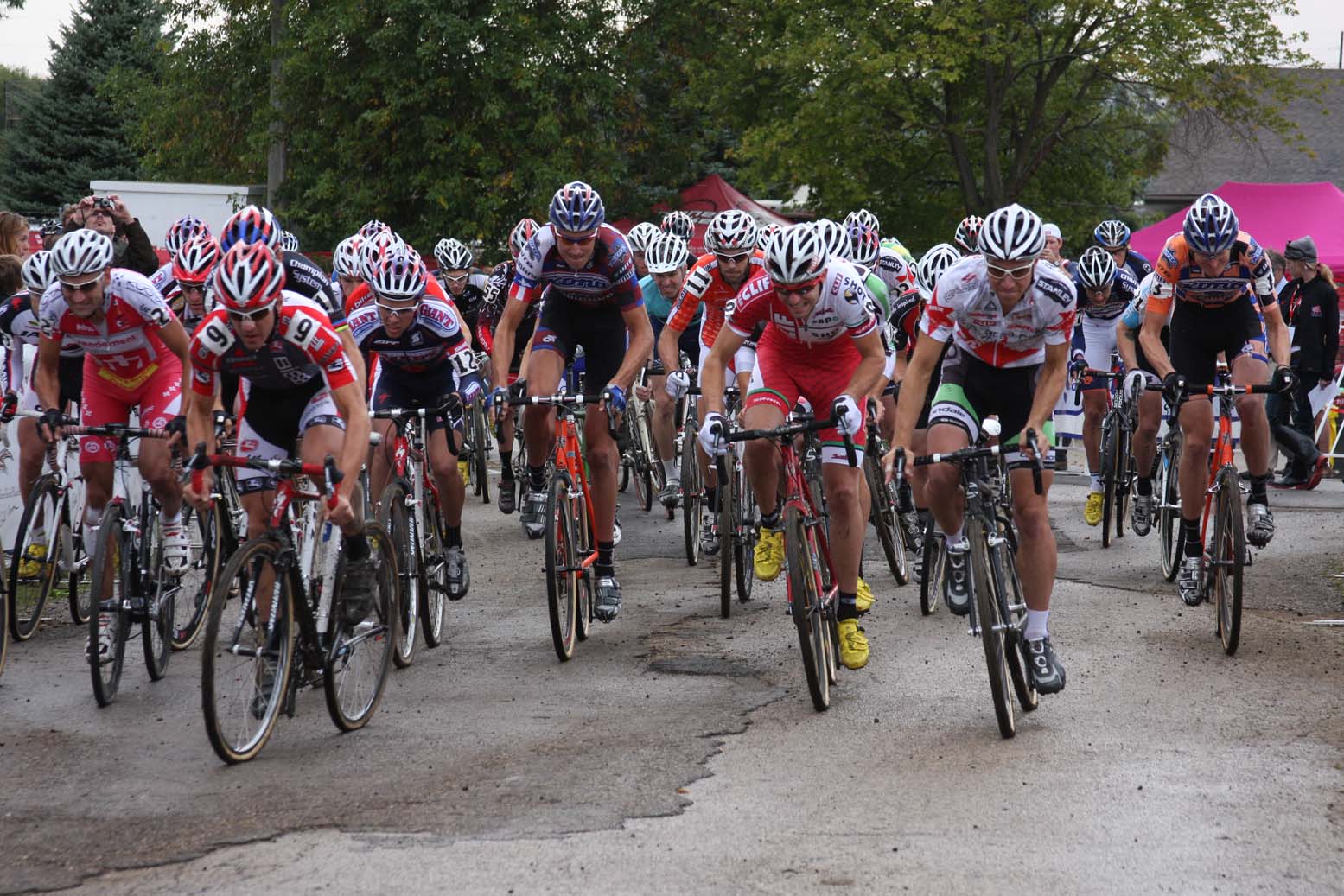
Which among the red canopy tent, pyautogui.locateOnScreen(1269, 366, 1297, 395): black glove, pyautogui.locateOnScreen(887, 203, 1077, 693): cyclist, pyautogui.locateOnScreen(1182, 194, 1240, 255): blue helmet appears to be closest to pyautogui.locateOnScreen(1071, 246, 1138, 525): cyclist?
pyautogui.locateOnScreen(1182, 194, 1240, 255): blue helmet

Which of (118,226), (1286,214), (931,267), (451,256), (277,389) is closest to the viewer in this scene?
(277,389)

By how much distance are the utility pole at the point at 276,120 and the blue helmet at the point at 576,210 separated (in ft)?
80.8

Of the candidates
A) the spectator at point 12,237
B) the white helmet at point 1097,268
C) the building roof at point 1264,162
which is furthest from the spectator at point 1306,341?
the building roof at point 1264,162

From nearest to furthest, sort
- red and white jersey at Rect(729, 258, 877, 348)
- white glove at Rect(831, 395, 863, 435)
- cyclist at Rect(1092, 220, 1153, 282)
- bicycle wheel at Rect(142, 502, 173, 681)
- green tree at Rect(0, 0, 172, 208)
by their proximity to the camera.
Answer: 1. white glove at Rect(831, 395, 863, 435)
2. bicycle wheel at Rect(142, 502, 173, 681)
3. red and white jersey at Rect(729, 258, 877, 348)
4. cyclist at Rect(1092, 220, 1153, 282)
5. green tree at Rect(0, 0, 172, 208)

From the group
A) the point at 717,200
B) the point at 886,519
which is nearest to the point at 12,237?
the point at 886,519

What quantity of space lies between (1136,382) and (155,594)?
597cm

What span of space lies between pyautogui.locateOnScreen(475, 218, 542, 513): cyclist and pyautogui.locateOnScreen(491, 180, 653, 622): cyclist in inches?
88.6

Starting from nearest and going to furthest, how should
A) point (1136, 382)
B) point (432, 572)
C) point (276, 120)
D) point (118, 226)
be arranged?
point (432, 572) < point (1136, 382) < point (118, 226) < point (276, 120)

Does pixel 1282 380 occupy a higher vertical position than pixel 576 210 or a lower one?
lower

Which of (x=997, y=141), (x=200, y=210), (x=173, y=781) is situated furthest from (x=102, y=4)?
(x=173, y=781)

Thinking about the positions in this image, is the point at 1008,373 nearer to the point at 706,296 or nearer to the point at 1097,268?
the point at 706,296

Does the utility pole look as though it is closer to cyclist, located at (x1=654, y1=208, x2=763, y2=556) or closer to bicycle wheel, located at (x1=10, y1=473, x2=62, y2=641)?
cyclist, located at (x1=654, y1=208, x2=763, y2=556)

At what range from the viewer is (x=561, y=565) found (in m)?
7.99

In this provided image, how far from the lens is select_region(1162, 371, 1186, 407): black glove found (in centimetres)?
859
